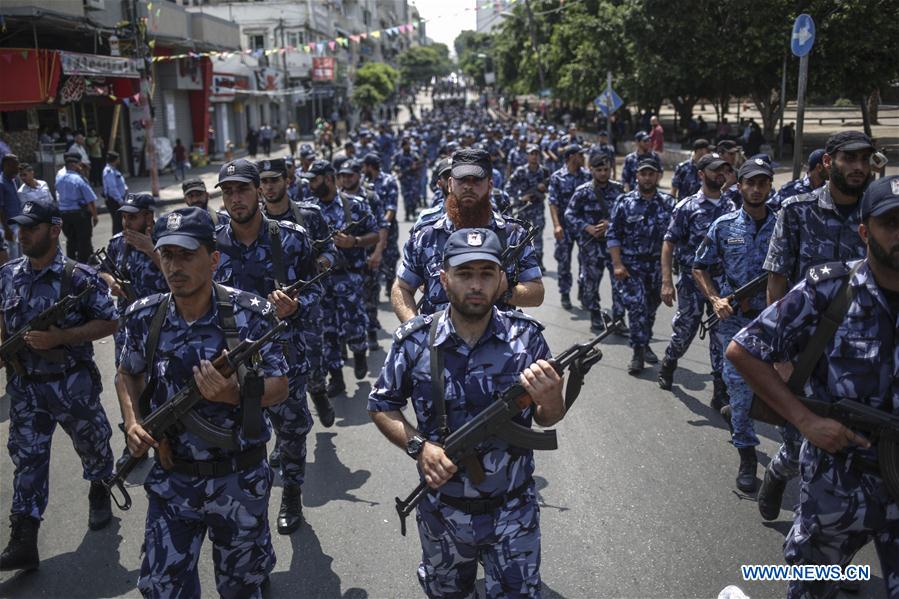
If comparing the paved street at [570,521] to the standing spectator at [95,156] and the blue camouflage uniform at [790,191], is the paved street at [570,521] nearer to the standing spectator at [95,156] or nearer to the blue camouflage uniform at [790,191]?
the blue camouflage uniform at [790,191]

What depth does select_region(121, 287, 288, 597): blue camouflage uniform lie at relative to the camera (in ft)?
11.1

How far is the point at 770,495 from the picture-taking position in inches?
180

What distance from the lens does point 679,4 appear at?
26.4 metres

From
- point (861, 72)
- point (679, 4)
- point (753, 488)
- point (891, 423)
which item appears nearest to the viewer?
point (891, 423)

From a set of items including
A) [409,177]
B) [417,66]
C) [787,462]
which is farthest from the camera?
[417,66]

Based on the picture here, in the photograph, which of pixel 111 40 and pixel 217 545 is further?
pixel 111 40

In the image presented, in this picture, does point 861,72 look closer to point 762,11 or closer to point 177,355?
point 762,11

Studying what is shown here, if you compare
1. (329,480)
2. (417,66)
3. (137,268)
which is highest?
(417,66)

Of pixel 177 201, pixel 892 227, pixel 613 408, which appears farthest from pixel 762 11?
pixel 892 227

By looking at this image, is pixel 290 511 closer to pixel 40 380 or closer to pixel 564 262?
pixel 40 380

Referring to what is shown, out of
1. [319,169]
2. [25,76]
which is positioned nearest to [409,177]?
[25,76]

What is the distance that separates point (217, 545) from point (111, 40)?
74.1ft

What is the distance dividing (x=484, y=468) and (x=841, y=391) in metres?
1.45

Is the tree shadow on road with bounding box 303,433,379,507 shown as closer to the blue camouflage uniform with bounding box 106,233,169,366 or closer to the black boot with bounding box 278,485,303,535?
the black boot with bounding box 278,485,303,535
